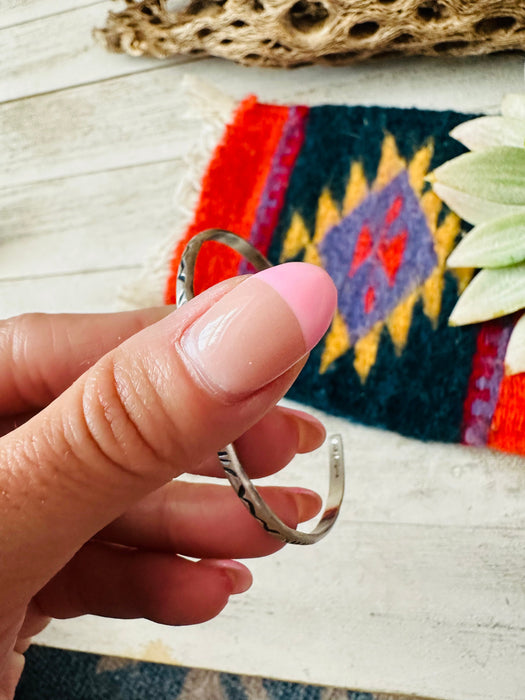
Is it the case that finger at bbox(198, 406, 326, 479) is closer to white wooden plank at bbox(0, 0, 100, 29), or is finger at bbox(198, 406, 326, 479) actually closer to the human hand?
the human hand

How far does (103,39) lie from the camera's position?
714 mm

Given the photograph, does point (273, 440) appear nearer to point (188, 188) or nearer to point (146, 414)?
point (146, 414)

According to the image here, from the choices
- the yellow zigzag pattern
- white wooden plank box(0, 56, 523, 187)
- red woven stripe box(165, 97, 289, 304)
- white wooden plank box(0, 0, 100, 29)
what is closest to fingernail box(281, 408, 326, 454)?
the yellow zigzag pattern

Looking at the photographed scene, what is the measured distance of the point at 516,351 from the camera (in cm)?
47

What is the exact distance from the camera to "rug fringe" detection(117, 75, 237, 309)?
62 cm

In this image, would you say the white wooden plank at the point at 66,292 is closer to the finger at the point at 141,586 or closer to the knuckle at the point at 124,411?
the finger at the point at 141,586

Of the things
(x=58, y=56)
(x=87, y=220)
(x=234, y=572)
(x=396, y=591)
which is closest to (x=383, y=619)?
(x=396, y=591)

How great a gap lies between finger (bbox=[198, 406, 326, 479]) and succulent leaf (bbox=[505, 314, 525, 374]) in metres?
0.15

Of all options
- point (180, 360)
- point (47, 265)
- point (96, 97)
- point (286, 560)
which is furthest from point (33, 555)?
point (96, 97)

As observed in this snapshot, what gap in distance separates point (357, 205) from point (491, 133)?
13 cm

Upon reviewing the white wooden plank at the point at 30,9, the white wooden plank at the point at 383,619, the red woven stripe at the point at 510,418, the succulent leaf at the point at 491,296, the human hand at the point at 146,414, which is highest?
the white wooden plank at the point at 30,9

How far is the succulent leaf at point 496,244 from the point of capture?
45 cm

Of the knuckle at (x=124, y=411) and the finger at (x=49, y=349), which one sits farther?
the finger at (x=49, y=349)

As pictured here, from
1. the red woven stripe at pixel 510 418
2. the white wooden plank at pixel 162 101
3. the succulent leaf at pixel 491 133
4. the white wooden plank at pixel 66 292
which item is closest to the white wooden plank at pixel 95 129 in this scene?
the white wooden plank at pixel 162 101
